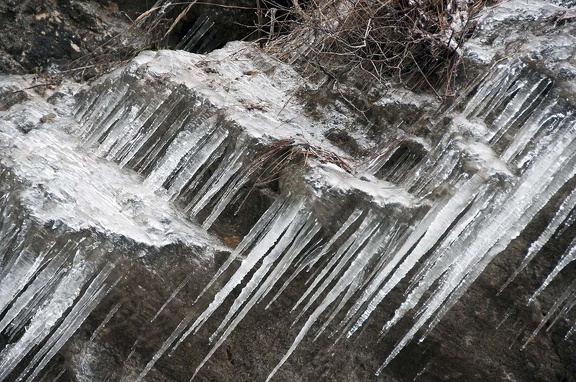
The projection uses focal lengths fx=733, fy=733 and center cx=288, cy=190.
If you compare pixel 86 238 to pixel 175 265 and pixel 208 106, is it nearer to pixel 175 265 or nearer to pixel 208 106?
pixel 175 265

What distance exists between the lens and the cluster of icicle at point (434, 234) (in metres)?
2.37

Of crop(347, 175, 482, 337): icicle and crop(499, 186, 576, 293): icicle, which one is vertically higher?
crop(499, 186, 576, 293): icicle

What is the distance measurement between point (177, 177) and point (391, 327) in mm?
1002

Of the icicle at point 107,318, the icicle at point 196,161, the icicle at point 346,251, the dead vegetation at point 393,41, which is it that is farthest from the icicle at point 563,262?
the icicle at point 107,318

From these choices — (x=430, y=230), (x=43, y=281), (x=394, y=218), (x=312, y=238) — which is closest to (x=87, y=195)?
(x=43, y=281)

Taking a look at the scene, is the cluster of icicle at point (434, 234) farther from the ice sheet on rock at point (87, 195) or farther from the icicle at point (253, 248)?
the ice sheet on rock at point (87, 195)

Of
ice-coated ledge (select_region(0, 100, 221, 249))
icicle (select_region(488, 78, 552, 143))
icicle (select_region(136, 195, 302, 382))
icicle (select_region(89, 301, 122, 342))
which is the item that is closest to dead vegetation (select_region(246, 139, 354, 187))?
icicle (select_region(136, 195, 302, 382))

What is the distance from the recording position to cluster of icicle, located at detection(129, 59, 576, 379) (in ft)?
7.77

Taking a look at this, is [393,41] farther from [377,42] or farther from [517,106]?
[517,106]

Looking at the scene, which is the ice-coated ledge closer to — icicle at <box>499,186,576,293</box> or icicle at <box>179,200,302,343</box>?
icicle at <box>179,200,302,343</box>

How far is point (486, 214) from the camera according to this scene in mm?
2369

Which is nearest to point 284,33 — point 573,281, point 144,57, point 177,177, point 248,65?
point 248,65

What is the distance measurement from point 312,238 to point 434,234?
1.49 ft

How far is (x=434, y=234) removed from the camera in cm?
237
